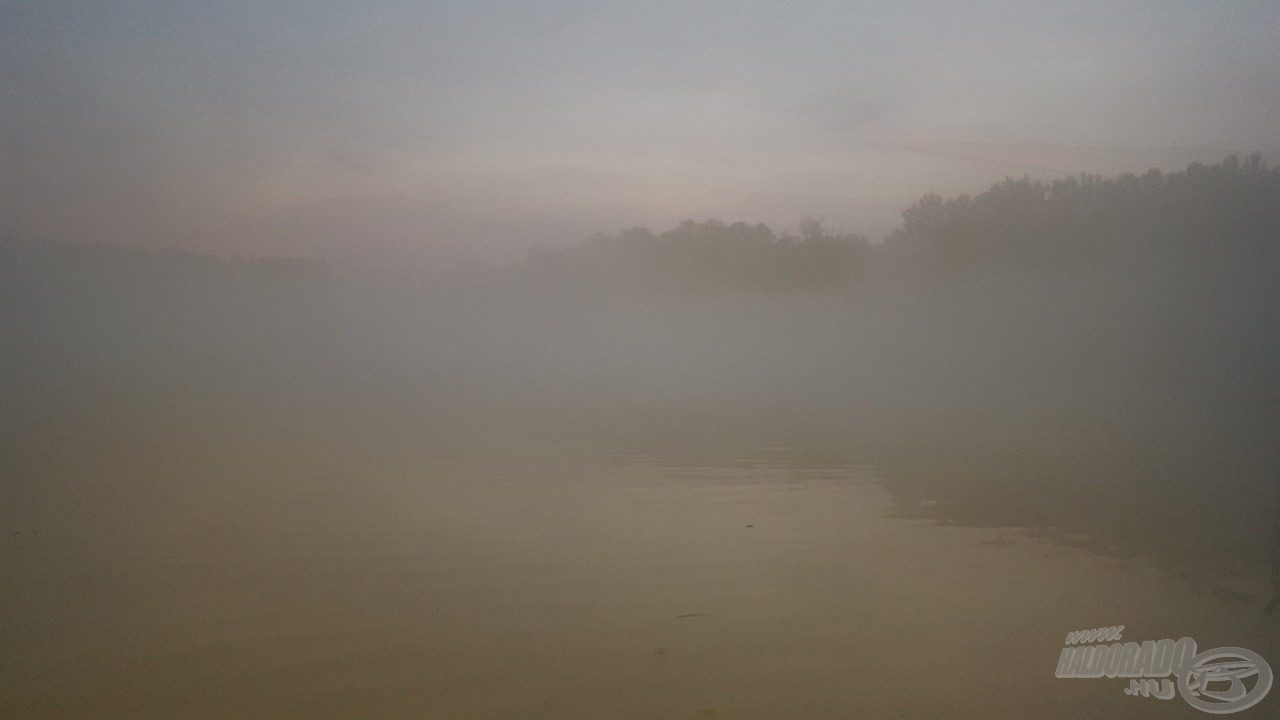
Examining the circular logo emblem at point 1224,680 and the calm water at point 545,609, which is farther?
the circular logo emblem at point 1224,680

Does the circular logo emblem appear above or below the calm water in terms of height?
below

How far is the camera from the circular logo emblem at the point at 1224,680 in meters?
2.64

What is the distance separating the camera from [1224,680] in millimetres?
2727

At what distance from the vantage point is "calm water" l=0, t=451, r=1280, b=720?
250 cm

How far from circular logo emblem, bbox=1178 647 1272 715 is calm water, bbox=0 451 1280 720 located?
0.06 meters

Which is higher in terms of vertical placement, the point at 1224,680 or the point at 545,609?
the point at 545,609

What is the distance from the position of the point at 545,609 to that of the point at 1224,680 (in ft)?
8.45

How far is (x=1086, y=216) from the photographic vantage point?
1009cm

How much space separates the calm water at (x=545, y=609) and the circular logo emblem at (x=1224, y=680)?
62mm

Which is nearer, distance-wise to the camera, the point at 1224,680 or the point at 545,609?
the point at 1224,680

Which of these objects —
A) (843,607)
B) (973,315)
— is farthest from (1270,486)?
(973,315)

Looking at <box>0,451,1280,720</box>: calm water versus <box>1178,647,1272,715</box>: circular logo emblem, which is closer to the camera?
<box>0,451,1280,720</box>: calm water

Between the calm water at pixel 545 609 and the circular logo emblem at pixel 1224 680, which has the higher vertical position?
the calm water at pixel 545 609

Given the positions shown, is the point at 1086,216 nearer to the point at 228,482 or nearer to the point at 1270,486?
the point at 1270,486
